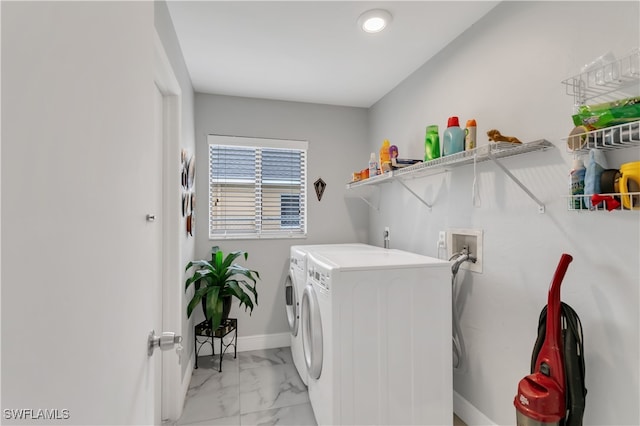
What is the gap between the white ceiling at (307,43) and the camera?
72.1 inches

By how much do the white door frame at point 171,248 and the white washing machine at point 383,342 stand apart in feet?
3.05

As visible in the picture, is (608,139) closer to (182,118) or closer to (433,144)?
(433,144)

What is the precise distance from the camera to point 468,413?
1975mm

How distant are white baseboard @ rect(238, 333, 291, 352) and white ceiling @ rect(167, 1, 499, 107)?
8.05 ft

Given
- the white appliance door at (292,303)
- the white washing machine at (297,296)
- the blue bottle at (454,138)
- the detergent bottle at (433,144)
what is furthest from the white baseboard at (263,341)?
the blue bottle at (454,138)

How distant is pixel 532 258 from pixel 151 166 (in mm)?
1765

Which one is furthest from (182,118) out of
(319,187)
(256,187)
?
(319,187)

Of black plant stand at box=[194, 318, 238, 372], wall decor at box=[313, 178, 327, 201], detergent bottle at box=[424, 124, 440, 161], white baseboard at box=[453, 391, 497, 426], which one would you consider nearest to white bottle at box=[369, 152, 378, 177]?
detergent bottle at box=[424, 124, 440, 161]

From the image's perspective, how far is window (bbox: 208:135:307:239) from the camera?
10.4ft

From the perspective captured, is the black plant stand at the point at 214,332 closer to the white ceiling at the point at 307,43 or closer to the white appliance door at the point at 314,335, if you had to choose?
the white appliance door at the point at 314,335

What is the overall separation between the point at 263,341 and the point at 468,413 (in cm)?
196

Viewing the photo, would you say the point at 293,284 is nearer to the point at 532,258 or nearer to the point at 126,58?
the point at 532,258

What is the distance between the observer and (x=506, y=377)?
1740 mm

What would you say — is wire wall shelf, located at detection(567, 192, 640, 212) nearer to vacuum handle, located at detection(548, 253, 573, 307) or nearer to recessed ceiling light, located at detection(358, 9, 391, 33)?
vacuum handle, located at detection(548, 253, 573, 307)
